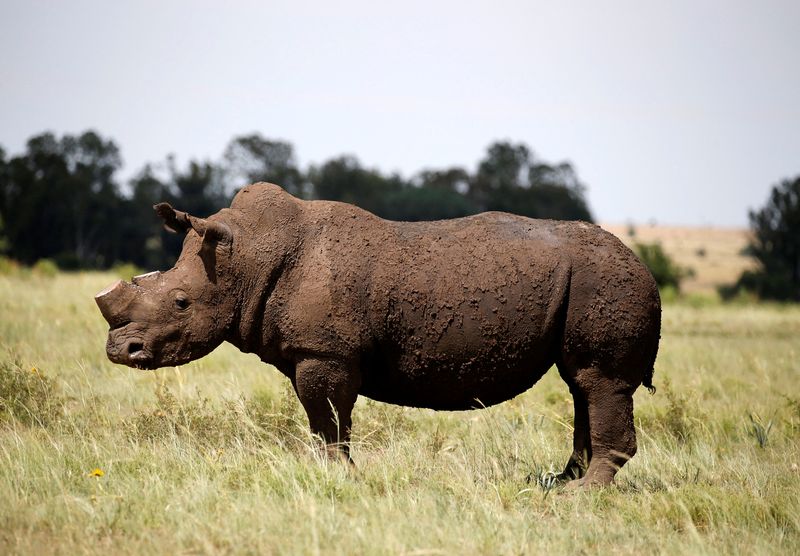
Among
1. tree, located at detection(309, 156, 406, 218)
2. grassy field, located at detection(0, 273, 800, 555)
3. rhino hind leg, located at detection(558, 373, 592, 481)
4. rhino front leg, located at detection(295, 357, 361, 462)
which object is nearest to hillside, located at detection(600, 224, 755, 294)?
tree, located at detection(309, 156, 406, 218)

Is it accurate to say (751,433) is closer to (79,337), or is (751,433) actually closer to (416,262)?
(416,262)

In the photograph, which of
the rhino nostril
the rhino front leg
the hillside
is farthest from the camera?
the hillside

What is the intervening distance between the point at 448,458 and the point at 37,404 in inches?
142

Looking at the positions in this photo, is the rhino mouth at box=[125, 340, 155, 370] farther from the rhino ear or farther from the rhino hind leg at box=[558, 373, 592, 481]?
the rhino hind leg at box=[558, 373, 592, 481]

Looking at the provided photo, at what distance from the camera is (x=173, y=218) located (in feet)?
20.3

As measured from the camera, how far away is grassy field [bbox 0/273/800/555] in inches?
191

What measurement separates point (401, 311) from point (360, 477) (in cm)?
110

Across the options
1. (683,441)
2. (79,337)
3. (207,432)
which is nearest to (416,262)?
(207,432)

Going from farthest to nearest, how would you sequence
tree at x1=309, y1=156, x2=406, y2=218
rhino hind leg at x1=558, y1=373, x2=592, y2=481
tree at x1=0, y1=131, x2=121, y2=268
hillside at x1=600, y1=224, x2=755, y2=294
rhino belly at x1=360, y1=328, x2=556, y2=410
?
hillside at x1=600, y1=224, x2=755, y2=294 < tree at x1=309, y1=156, x2=406, y2=218 < tree at x1=0, y1=131, x2=121, y2=268 < rhino hind leg at x1=558, y1=373, x2=592, y2=481 < rhino belly at x1=360, y1=328, x2=556, y2=410

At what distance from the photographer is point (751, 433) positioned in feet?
26.5

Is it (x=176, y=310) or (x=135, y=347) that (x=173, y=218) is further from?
(x=135, y=347)

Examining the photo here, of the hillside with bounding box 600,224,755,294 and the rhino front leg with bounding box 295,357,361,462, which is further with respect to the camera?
the hillside with bounding box 600,224,755,294

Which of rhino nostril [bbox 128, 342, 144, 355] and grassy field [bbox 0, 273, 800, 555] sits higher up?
rhino nostril [bbox 128, 342, 144, 355]

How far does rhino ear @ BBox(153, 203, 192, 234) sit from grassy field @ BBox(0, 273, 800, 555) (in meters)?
1.52
